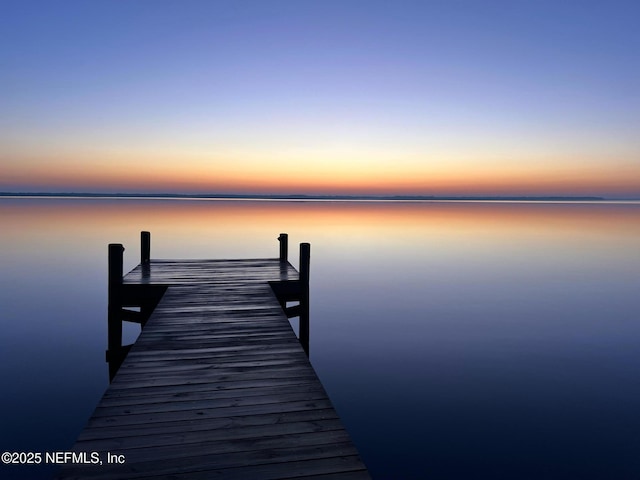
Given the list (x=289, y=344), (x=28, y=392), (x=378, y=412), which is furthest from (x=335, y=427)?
(x=28, y=392)

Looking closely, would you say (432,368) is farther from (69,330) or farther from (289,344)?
(69,330)

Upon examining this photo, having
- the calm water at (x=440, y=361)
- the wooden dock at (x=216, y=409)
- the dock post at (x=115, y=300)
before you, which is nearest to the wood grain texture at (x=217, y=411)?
the wooden dock at (x=216, y=409)

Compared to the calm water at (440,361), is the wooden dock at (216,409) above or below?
above

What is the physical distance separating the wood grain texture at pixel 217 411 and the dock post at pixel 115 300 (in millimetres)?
2439

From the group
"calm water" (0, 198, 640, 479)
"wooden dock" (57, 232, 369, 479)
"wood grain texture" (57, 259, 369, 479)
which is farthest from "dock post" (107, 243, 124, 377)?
"wood grain texture" (57, 259, 369, 479)

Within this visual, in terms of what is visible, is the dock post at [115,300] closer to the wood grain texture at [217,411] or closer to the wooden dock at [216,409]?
the wooden dock at [216,409]

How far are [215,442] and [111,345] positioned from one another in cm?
706

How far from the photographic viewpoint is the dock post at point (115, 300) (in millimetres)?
9257

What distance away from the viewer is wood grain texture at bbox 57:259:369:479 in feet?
11.1

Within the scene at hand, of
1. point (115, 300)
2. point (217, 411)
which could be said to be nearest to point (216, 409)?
point (217, 411)

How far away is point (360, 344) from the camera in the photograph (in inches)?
543

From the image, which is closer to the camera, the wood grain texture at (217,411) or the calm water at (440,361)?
the wood grain texture at (217,411)

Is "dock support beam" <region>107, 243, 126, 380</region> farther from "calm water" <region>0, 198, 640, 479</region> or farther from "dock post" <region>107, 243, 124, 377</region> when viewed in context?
"calm water" <region>0, 198, 640, 479</region>

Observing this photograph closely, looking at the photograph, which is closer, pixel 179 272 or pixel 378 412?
pixel 378 412
